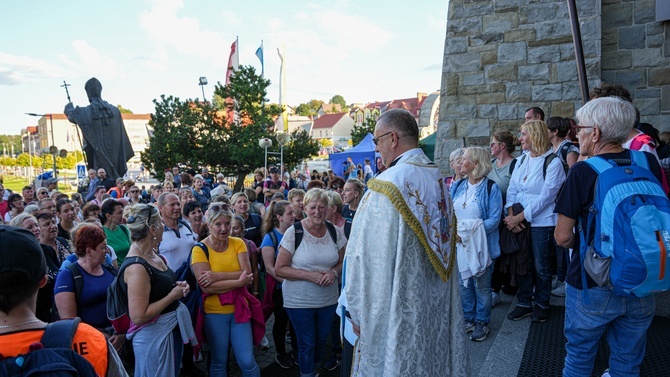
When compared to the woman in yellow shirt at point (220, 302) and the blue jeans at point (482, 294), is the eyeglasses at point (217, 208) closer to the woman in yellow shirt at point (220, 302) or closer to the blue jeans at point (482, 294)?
the woman in yellow shirt at point (220, 302)

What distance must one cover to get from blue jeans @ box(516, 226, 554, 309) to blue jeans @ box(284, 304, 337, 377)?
2018 mm

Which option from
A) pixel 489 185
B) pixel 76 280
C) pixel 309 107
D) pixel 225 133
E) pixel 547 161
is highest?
pixel 309 107

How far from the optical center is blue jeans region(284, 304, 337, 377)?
12.7 ft

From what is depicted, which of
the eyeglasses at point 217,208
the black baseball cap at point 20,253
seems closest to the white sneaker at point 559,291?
the eyeglasses at point 217,208

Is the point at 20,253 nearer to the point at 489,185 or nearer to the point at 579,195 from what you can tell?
the point at 579,195

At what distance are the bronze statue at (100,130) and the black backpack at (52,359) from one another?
10501mm

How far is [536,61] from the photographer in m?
7.01

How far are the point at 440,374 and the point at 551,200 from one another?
237cm

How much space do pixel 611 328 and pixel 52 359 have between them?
9.07ft

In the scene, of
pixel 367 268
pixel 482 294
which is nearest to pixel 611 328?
pixel 367 268

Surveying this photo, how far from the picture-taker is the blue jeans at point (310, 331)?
12.7 feet

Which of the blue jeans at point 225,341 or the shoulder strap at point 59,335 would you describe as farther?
the blue jeans at point 225,341

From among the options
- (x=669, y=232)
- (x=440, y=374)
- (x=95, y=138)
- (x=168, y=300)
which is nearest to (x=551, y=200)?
(x=669, y=232)

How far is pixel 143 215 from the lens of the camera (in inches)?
135
